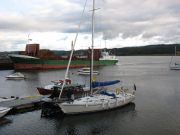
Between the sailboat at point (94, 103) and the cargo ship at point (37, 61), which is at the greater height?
the cargo ship at point (37, 61)

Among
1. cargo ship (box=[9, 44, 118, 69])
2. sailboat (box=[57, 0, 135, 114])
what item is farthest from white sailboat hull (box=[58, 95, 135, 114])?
cargo ship (box=[9, 44, 118, 69])

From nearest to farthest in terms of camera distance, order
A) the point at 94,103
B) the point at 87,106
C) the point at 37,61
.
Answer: the point at 87,106
the point at 94,103
the point at 37,61

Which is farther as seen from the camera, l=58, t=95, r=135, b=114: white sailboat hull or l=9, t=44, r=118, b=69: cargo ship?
l=9, t=44, r=118, b=69: cargo ship

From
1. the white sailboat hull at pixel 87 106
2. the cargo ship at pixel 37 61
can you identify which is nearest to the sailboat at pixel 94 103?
the white sailboat hull at pixel 87 106

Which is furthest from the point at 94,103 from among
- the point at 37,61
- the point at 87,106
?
the point at 37,61

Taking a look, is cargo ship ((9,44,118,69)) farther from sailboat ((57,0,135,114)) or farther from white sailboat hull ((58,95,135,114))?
white sailboat hull ((58,95,135,114))

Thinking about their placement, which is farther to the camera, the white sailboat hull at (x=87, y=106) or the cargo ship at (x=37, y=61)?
the cargo ship at (x=37, y=61)

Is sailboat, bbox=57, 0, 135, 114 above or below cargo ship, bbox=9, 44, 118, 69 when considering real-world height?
below

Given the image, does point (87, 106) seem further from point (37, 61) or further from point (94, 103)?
point (37, 61)

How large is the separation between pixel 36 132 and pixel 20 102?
5066 mm

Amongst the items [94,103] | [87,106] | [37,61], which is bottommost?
[87,106]

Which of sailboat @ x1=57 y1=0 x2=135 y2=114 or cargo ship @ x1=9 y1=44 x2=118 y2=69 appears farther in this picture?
cargo ship @ x1=9 y1=44 x2=118 y2=69

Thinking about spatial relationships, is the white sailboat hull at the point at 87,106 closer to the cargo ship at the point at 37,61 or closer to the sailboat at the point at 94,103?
the sailboat at the point at 94,103

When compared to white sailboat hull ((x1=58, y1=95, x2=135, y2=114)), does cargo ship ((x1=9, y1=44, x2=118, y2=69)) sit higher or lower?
higher
